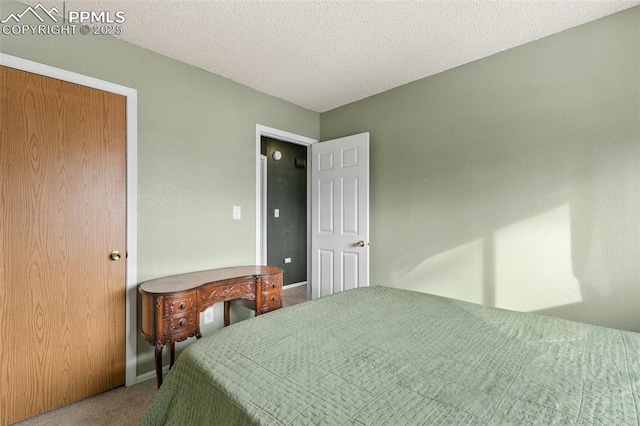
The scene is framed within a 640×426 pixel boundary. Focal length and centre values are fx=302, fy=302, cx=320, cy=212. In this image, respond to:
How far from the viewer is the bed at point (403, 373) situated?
2.43 feet

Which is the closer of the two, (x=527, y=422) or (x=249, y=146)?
(x=527, y=422)

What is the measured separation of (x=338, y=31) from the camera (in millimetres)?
2061

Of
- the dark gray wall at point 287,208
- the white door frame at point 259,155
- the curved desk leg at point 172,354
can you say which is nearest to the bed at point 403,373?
the curved desk leg at point 172,354

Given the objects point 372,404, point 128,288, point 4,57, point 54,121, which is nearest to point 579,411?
point 372,404

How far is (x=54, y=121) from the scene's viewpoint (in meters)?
1.88

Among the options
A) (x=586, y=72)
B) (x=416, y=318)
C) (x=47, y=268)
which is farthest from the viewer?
(x=586, y=72)

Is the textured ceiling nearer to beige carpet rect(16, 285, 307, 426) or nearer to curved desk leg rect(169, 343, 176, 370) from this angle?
curved desk leg rect(169, 343, 176, 370)

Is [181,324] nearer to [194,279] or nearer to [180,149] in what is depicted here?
[194,279]

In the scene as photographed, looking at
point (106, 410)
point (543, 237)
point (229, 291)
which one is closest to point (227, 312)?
point (229, 291)

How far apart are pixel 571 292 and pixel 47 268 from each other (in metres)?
3.39

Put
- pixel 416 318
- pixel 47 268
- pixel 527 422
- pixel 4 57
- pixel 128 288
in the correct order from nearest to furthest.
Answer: pixel 527 422 < pixel 416 318 < pixel 4 57 < pixel 47 268 < pixel 128 288

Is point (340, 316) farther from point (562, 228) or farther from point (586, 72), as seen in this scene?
point (586, 72)

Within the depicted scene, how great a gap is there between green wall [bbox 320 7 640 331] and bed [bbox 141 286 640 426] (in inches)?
36.1

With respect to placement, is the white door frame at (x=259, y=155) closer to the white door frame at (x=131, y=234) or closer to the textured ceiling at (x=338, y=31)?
the textured ceiling at (x=338, y=31)
